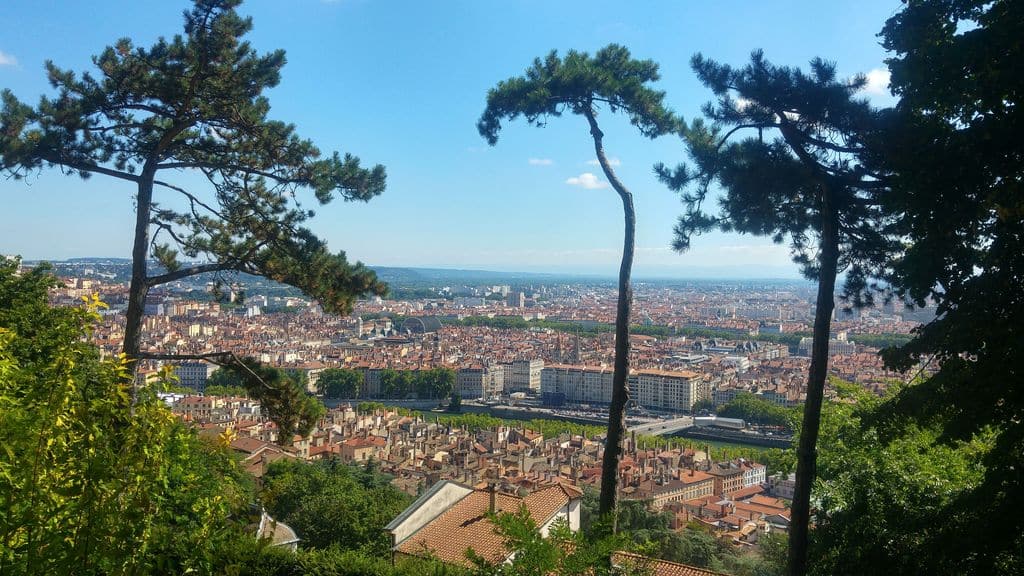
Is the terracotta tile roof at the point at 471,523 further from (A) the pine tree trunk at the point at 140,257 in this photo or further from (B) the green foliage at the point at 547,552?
(B) the green foliage at the point at 547,552

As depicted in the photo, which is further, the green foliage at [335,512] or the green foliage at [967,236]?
the green foliage at [335,512]

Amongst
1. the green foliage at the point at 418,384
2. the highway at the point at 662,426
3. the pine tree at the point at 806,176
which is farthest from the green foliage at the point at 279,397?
the green foliage at the point at 418,384

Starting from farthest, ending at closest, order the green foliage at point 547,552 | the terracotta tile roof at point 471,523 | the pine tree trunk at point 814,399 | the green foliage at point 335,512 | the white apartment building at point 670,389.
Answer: the white apartment building at point 670,389 < the green foliage at point 335,512 < the terracotta tile roof at point 471,523 < the pine tree trunk at point 814,399 < the green foliage at point 547,552

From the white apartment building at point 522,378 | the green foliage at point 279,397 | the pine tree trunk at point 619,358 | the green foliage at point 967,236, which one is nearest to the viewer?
the green foliage at point 967,236

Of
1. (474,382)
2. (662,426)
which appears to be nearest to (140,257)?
(662,426)

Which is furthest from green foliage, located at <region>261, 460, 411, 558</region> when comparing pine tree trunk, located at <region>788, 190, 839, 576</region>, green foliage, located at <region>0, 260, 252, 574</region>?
green foliage, located at <region>0, 260, 252, 574</region>

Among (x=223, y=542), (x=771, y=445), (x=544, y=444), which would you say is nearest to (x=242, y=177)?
(x=223, y=542)
